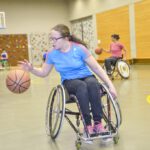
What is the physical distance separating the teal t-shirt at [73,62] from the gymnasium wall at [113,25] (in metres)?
12.4

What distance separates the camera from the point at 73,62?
115 inches

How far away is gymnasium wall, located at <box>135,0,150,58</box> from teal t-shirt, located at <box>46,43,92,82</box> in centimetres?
1152

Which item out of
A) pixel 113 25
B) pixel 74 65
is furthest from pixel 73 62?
pixel 113 25

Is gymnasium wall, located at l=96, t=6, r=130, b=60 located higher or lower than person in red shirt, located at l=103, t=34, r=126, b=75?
higher

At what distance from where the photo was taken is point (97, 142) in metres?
2.90

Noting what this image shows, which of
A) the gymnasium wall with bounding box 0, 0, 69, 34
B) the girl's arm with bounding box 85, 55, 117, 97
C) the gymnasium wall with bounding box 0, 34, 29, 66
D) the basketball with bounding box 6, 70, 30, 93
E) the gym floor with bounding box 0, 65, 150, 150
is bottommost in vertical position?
the gym floor with bounding box 0, 65, 150, 150

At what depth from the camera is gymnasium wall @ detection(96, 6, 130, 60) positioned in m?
15.4

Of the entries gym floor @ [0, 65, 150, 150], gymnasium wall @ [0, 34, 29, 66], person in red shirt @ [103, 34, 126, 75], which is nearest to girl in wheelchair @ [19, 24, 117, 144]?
gym floor @ [0, 65, 150, 150]

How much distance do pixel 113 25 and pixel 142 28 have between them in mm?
2400

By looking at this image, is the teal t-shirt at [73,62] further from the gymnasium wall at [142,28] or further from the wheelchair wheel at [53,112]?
the gymnasium wall at [142,28]

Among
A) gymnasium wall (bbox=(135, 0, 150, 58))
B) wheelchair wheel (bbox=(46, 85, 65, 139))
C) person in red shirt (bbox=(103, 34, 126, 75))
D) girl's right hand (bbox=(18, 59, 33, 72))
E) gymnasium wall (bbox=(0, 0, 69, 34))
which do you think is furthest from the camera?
gymnasium wall (bbox=(0, 0, 69, 34))

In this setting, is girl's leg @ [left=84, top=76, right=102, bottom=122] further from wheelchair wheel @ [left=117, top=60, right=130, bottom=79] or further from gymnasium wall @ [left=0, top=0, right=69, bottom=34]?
gymnasium wall @ [left=0, top=0, right=69, bottom=34]

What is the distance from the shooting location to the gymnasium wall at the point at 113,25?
15.4 metres

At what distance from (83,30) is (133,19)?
17.7 feet
